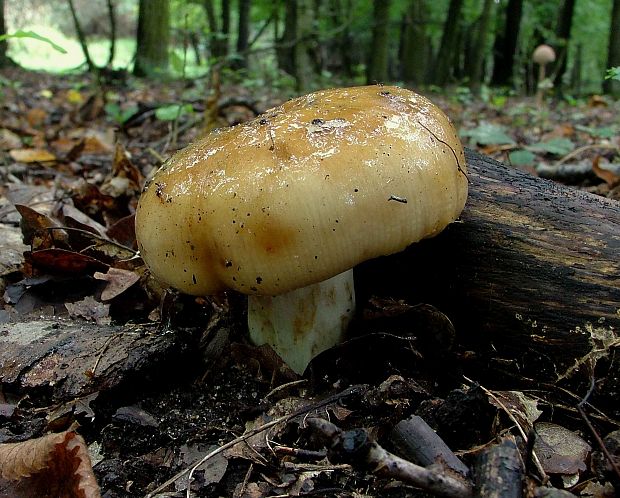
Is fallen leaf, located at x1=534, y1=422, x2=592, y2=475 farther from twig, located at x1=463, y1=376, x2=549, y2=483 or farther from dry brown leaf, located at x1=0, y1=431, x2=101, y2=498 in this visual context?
dry brown leaf, located at x1=0, y1=431, x2=101, y2=498

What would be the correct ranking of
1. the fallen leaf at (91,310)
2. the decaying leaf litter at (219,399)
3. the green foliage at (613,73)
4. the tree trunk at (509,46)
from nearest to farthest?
the decaying leaf litter at (219,399), the green foliage at (613,73), the fallen leaf at (91,310), the tree trunk at (509,46)

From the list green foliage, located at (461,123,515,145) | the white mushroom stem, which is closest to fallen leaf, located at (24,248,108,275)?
the white mushroom stem

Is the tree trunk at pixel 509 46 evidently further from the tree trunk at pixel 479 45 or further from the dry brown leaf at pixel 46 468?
the dry brown leaf at pixel 46 468

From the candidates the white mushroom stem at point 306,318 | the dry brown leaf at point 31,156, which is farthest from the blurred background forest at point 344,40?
the white mushroom stem at point 306,318

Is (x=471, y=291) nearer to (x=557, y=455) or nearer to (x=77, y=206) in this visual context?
(x=557, y=455)

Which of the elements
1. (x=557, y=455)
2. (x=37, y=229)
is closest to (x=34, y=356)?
(x=37, y=229)

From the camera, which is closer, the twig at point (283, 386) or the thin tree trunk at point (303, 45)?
the twig at point (283, 386)

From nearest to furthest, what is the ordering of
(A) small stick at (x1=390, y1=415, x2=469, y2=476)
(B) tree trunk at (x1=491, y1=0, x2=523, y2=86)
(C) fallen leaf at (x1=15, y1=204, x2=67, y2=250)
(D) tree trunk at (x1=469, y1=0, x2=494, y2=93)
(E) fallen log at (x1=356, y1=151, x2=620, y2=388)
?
(A) small stick at (x1=390, y1=415, x2=469, y2=476) < (E) fallen log at (x1=356, y1=151, x2=620, y2=388) < (C) fallen leaf at (x1=15, y1=204, x2=67, y2=250) < (D) tree trunk at (x1=469, y1=0, x2=494, y2=93) < (B) tree trunk at (x1=491, y1=0, x2=523, y2=86)
